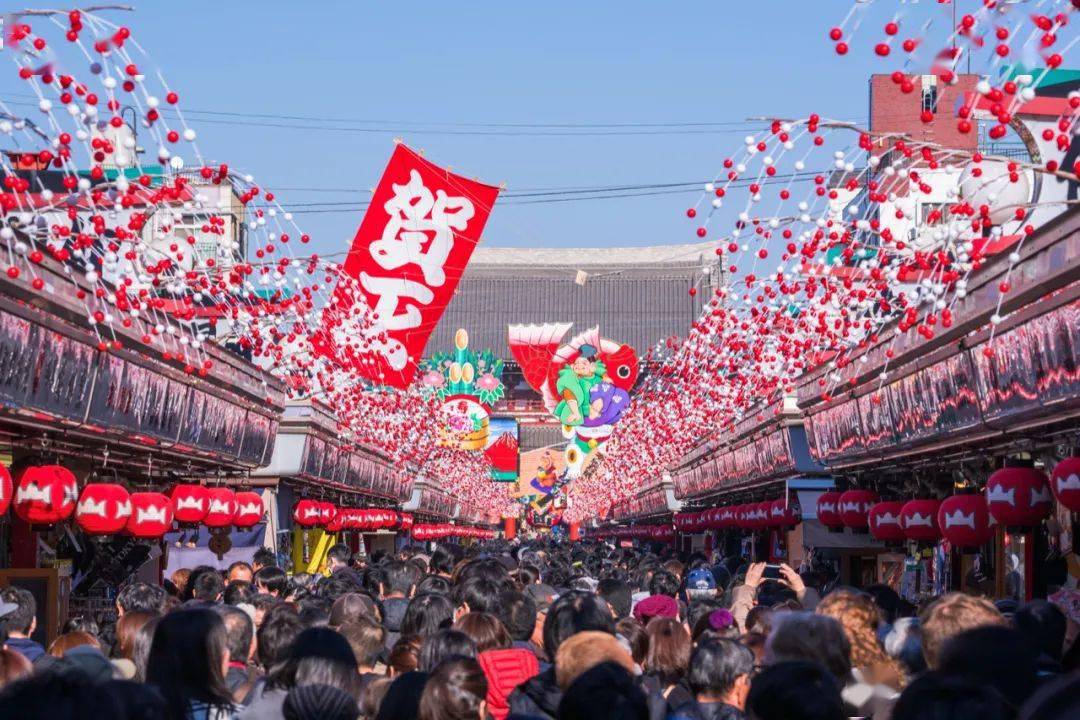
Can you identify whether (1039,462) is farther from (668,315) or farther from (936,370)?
(668,315)

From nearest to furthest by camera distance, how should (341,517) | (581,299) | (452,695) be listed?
(452,695) < (341,517) < (581,299)

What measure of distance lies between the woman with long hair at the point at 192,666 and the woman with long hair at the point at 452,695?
0.81 meters

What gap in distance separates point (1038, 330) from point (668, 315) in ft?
204

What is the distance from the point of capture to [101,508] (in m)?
12.9

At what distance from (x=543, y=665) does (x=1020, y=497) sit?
14.2 feet

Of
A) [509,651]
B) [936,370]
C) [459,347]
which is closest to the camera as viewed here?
[509,651]

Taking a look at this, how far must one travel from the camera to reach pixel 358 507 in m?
35.7

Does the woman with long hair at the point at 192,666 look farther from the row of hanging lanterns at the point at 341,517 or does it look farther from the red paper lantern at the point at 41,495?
the row of hanging lanterns at the point at 341,517

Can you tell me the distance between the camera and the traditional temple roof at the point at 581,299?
7194 cm

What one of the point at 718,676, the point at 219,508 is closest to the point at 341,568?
the point at 219,508

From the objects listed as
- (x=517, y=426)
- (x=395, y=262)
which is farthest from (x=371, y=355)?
(x=517, y=426)

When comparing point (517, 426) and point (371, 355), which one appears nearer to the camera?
point (371, 355)

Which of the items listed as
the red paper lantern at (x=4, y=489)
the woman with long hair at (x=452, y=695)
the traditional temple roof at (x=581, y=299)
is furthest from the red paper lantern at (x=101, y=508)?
the traditional temple roof at (x=581, y=299)

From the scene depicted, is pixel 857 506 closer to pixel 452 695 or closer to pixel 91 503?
pixel 91 503
